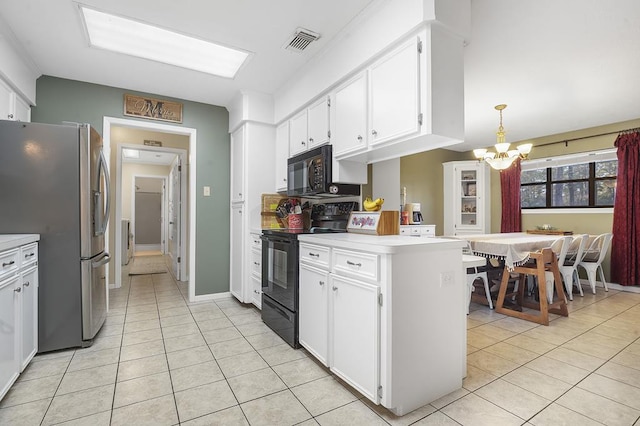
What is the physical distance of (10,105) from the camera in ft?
8.47

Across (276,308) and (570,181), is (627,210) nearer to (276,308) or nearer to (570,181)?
(570,181)

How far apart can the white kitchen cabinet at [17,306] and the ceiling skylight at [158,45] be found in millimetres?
→ 1670

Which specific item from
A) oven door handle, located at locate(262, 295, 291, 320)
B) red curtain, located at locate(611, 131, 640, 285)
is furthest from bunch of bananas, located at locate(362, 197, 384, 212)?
red curtain, located at locate(611, 131, 640, 285)

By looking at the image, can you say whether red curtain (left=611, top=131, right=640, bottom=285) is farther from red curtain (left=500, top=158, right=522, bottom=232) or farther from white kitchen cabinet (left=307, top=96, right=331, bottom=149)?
white kitchen cabinet (left=307, top=96, right=331, bottom=149)

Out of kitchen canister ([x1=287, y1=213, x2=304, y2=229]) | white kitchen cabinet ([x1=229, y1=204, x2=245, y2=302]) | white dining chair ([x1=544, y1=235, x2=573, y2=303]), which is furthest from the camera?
white kitchen cabinet ([x1=229, y1=204, x2=245, y2=302])

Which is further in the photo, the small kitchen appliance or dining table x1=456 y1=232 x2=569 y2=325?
the small kitchen appliance

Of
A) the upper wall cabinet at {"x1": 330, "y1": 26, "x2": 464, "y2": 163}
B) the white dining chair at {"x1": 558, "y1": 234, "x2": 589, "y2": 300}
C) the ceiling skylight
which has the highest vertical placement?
the ceiling skylight

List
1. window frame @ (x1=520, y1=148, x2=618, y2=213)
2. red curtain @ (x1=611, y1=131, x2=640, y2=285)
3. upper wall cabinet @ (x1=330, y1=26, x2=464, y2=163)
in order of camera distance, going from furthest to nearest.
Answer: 1. window frame @ (x1=520, y1=148, x2=618, y2=213)
2. red curtain @ (x1=611, y1=131, x2=640, y2=285)
3. upper wall cabinet @ (x1=330, y1=26, x2=464, y2=163)

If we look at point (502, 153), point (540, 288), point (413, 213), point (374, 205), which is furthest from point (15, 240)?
point (502, 153)

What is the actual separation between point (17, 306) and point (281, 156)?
253 cm

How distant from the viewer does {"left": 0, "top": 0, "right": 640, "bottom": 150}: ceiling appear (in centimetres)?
215

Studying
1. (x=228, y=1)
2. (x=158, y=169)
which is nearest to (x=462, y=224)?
(x=228, y=1)

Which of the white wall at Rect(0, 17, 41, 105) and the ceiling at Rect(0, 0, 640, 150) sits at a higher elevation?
the ceiling at Rect(0, 0, 640, 150)

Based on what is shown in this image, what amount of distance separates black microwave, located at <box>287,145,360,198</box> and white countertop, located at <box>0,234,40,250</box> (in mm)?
2070
